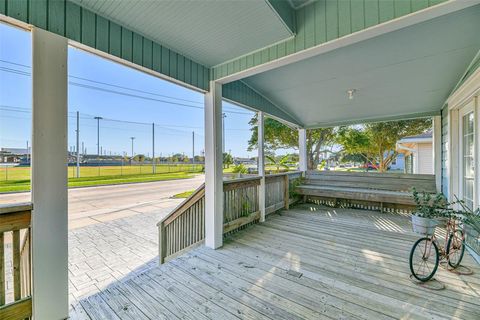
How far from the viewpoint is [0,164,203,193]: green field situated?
68.2 inches

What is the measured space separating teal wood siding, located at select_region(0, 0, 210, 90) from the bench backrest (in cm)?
471

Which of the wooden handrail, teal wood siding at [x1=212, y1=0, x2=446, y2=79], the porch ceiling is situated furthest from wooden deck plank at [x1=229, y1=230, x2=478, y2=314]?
the porch ceiling

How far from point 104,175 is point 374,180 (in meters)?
16.2

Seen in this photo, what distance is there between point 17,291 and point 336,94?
489cm

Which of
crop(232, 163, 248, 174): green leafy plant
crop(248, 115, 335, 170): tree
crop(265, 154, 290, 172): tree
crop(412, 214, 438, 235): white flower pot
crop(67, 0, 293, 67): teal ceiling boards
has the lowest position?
crop(412, 214, 438, 235): white flower pot

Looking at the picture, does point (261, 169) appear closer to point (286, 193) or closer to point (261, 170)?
point (261, 170)

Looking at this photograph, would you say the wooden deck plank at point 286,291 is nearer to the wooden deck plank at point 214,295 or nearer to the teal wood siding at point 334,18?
the wooden deck plank at point 214,295

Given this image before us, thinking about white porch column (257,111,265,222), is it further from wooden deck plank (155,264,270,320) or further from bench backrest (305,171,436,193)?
bench backrest (305,171,436,193)

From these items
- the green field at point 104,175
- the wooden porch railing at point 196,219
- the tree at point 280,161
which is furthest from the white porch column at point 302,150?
the green field at point 104,175

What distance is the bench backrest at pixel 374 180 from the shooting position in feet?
15.7

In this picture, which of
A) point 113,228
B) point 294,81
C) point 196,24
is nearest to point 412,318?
point 196,24

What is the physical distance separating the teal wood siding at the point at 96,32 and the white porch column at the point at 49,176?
0.33 ft

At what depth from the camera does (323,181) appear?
5.94 metres

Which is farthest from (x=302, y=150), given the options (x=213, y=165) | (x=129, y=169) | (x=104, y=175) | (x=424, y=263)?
(x=129, y=169)
